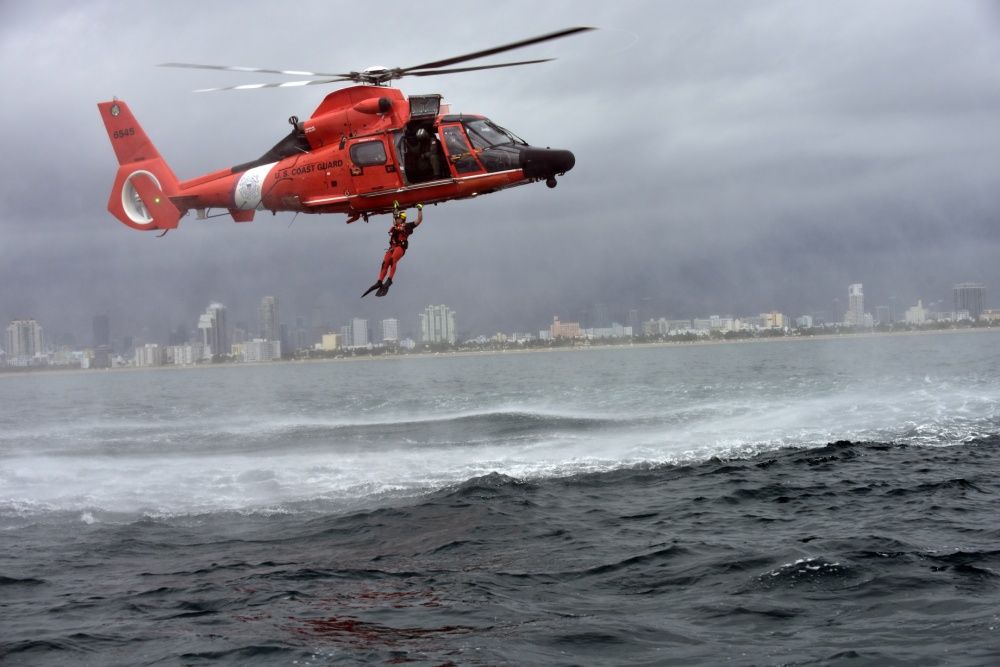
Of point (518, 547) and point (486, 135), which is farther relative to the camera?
point (486, 135)

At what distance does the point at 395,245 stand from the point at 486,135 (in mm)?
2059

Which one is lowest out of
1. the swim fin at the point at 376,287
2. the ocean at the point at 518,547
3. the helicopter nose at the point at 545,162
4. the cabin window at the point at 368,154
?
the ocean at the point at 518,547

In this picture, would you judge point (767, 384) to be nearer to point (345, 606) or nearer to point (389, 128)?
point (389, 128)

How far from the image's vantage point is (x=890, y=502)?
500 inches

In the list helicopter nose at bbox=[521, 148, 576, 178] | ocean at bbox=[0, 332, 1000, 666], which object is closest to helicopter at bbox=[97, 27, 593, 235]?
helicopter nose at bbox=[521, 148, 576, 178]

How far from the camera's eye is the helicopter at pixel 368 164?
1316 centimetres

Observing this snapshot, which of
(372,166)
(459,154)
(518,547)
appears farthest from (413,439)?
(518,547)

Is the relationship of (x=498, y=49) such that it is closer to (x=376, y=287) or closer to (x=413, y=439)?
(x=376, y=287)

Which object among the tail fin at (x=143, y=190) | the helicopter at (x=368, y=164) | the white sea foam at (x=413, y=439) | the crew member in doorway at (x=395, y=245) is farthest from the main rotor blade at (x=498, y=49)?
the white sea foam at (x=413, y=439)

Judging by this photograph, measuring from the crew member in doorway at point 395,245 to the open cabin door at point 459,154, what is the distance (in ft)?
2.79

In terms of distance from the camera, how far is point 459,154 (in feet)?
43.5

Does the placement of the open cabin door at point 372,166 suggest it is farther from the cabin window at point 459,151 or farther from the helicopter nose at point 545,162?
the helicopter nose at point 545,162

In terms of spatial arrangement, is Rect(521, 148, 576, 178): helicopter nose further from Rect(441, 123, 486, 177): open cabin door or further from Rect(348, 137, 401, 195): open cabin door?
Rect(348, 137, 401, 195): open cabin door

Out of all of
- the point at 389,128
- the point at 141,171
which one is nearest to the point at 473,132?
the point at 389,128
